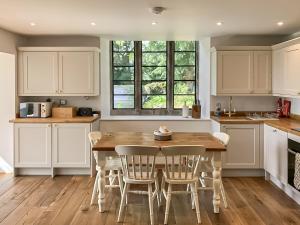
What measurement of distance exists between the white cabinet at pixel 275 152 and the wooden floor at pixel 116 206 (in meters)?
0.25

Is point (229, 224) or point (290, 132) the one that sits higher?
point (290, 132)

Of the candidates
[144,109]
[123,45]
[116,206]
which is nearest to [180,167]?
[116,206]

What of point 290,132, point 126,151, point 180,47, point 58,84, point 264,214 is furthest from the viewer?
point 180,47

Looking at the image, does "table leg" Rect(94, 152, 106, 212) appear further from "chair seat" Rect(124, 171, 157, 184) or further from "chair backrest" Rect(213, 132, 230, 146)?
"chair backrest" Rect(213, 132, 230, 146)

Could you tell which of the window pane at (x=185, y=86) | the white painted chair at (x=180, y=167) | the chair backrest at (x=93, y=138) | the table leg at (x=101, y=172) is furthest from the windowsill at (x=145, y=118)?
the white painted chair at (x=180, y=167)

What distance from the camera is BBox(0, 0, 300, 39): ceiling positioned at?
398 cm

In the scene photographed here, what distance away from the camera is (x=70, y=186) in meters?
5.33

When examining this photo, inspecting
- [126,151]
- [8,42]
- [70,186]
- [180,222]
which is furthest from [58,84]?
[180,222]

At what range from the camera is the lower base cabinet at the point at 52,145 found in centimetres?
580

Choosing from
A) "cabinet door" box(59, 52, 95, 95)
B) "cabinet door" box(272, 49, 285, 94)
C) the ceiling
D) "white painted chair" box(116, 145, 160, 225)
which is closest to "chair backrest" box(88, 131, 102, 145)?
"white painted chair" box(116, 145, 160, 225)

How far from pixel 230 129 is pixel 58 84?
2890 mm

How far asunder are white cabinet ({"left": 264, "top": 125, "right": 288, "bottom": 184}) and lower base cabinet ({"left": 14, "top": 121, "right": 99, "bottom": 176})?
271cm

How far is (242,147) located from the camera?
5.73 meters

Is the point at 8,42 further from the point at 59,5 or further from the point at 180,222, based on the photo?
the point at 180,222
